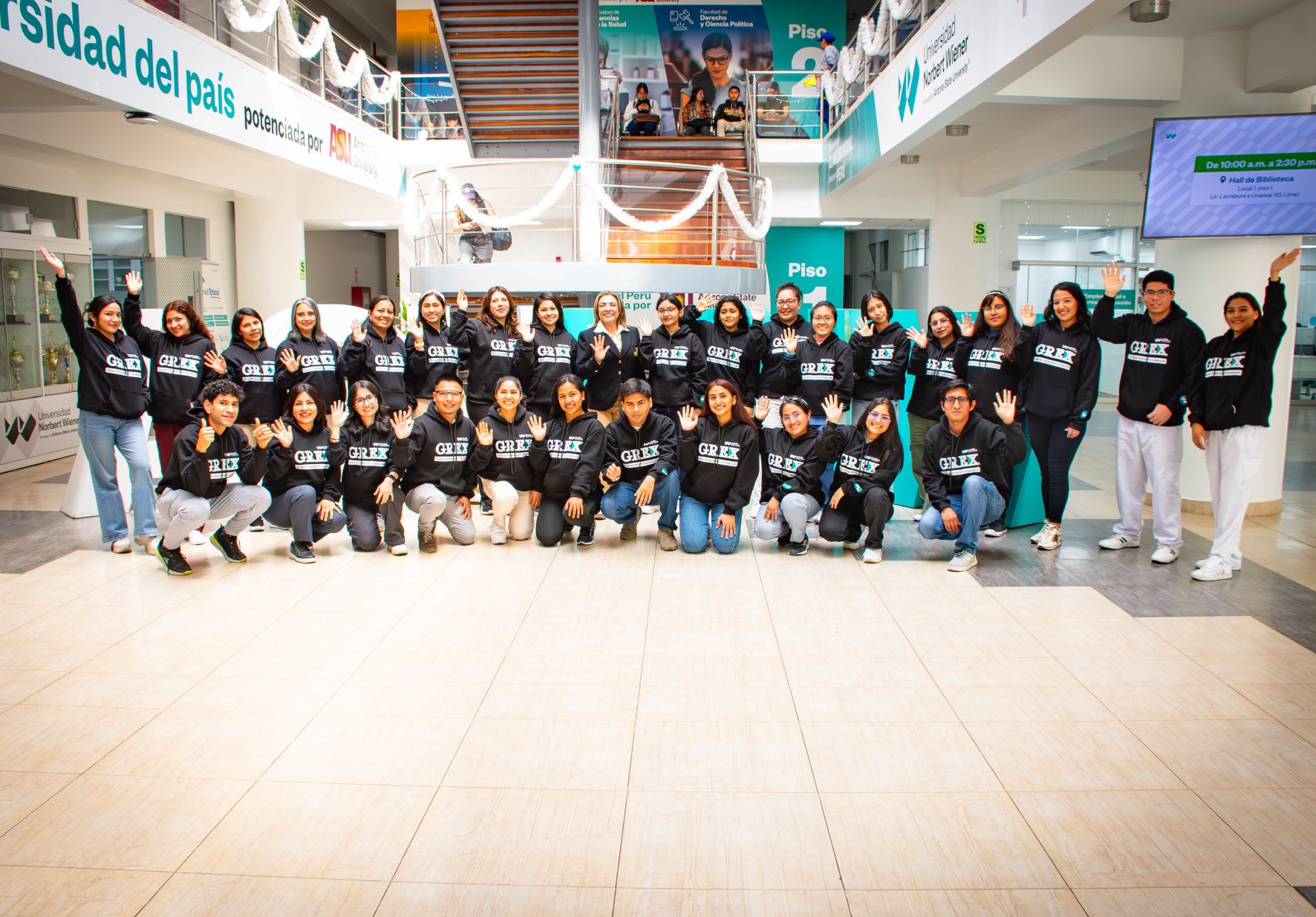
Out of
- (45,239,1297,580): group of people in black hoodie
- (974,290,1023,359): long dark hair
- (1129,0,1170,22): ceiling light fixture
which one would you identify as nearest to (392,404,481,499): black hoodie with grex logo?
(45,239,1297,580): group of people in black hoodie

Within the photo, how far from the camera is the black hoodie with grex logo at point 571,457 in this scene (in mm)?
6070

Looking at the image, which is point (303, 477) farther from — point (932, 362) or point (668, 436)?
point (932, 362)

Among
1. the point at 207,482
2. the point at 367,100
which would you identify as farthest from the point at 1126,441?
the point at 367,100

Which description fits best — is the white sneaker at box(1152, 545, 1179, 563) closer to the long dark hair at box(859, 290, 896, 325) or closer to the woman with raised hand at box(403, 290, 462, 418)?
the long dark hair at box(859, 290, 896, 325)

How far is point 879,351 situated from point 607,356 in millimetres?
2063

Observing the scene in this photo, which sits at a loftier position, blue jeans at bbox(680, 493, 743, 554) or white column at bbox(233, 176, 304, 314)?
white column at bbox(233, 176, 304, 314)

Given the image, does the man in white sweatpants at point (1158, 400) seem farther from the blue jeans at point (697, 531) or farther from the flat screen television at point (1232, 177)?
the blue jeans at point (697, 531)

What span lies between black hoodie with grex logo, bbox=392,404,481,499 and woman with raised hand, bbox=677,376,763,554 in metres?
1.46

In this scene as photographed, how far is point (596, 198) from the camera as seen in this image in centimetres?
1029

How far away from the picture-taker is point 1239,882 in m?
2.66

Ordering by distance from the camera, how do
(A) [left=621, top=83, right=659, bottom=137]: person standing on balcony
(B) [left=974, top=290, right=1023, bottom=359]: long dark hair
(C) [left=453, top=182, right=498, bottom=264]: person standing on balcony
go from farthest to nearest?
(A) [left=621, top=83, right=659, bottom=137]: person standing on balcony < (C) [left=453, top=182, right=498, bottom=264]: person standing on balcony < (B) [left=974, top=290, right=1023, bottom=359]: long dark hair

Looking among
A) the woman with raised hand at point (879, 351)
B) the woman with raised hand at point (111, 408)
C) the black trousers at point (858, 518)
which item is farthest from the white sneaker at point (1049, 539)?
the woman with raised hand at point (111, 408)

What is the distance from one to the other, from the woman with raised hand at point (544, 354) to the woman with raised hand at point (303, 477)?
1648mm

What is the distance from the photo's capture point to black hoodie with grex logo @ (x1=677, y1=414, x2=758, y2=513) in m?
6.01
